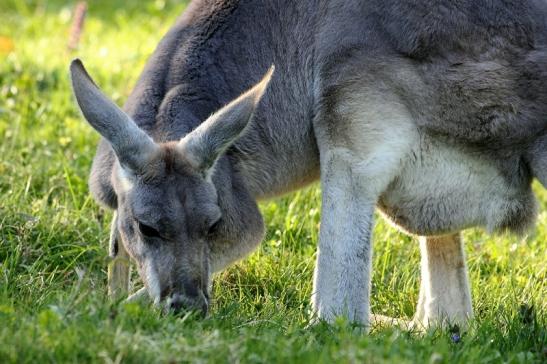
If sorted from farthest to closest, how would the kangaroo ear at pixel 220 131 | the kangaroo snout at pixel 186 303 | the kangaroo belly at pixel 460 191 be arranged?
the kangaroo belly at pixel 460 191 → the kangaroo ear at pixel 220 131 → the kangaroo snout at pixel 186 303

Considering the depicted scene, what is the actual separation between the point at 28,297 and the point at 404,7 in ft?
6.96

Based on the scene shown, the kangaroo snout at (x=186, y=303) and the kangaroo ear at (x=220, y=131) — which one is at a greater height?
the kangaroo ear at (x=220, y=131)

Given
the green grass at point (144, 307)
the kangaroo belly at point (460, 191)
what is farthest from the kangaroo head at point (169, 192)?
the kangaroo belly at point (460, 191)

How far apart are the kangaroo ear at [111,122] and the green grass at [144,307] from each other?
496mm

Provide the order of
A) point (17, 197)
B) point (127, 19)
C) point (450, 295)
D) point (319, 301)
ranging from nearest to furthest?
point (319, 301), point (450, 295), point (17, 197), point (127, 19)

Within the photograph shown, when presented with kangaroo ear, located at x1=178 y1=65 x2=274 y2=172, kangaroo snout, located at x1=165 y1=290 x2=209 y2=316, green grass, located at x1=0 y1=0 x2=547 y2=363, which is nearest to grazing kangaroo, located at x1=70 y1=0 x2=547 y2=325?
kangaroo ear, located at x1=178 y1=65 x2=274 y2=172

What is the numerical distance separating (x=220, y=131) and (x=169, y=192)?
1.15 ft

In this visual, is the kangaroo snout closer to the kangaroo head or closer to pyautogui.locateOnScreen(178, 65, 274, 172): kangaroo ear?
the kangaroo head

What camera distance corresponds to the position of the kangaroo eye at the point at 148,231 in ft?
15.5

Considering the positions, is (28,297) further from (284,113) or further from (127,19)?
(127,19)

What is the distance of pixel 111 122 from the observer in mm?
4727

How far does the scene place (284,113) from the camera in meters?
5.40

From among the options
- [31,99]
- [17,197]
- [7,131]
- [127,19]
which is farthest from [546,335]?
[127,19]

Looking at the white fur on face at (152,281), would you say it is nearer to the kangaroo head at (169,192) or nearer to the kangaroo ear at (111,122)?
the kangaroo head at (169,192)
